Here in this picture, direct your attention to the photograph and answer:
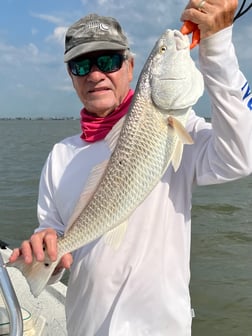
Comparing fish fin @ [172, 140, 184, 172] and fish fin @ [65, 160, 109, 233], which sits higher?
fish fin @ [172, 140, 184, 172]

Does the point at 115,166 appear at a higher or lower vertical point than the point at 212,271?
higher

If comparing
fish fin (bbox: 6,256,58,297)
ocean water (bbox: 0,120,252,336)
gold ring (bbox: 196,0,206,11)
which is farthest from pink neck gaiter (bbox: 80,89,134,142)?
ocean water (bbox: 0,120,252,336)

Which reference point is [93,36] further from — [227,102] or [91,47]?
[227,102]

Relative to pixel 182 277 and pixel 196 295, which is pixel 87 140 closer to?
pixel 182 277

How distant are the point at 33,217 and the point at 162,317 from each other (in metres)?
12.0

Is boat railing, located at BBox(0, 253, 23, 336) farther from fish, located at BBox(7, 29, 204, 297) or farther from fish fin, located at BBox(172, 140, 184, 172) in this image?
fish fin, located at BBox(172, 140, 184, 172)

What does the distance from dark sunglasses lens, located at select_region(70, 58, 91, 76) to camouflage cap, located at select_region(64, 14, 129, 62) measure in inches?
1.8

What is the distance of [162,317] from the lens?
99.1 inches

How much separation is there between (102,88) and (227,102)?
0.86 metres

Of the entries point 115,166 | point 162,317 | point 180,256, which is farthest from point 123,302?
point 115,166

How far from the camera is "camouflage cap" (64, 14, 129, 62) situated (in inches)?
112

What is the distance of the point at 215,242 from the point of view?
11742 mm

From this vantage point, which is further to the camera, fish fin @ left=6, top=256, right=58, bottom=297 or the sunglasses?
the sunglasses

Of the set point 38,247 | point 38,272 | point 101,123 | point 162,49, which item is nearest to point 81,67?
point 101,123
